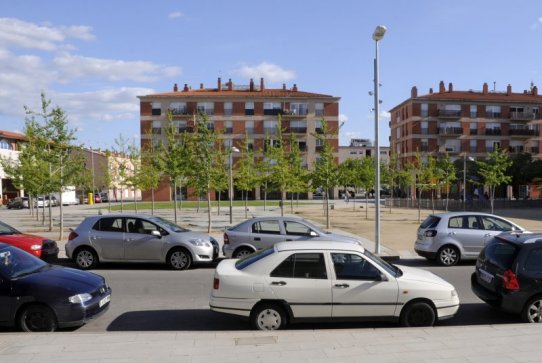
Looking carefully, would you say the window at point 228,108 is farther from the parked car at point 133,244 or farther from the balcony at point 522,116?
the parked car at point 133,244

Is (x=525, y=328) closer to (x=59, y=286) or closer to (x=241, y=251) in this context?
(x=59, y=286)

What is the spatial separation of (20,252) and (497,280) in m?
8.06

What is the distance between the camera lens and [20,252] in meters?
8.17

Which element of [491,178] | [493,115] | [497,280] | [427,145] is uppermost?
[493,115]

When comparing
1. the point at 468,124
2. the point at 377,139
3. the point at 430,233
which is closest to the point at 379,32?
the point at 377,139

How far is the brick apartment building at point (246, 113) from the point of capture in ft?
227

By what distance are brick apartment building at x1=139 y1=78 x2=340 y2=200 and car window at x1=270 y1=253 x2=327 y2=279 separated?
61661mm

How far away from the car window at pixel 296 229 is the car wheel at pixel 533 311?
6.67m

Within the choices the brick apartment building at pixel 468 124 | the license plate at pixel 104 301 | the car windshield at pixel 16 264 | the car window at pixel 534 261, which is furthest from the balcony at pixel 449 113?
the car windshield at pixel 16 264

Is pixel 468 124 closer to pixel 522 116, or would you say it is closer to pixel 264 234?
pixel 522 116

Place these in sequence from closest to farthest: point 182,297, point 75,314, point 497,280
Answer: point 75,314 < point 497,280 < point 182,297

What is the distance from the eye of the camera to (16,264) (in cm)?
767

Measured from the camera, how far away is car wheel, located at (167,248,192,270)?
12945 millimetres

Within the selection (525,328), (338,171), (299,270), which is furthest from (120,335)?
(338,171)
